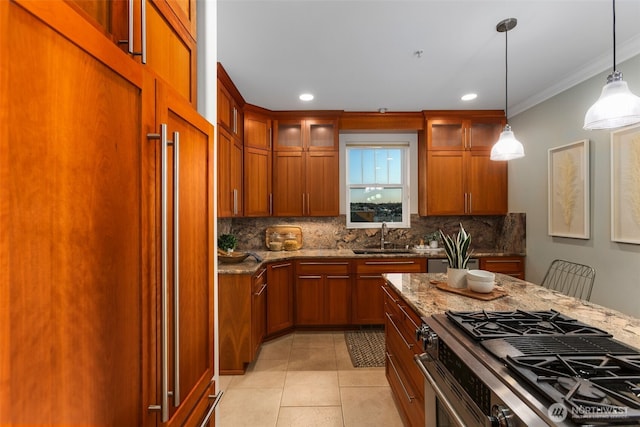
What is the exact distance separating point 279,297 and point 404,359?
1751 millimetres

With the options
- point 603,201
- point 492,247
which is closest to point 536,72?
point 603,201

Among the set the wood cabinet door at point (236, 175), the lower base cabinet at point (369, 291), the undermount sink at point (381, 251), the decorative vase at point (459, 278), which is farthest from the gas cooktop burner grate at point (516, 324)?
the wood cabinet door at point (236, 175)

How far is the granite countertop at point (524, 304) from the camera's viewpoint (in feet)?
4.02

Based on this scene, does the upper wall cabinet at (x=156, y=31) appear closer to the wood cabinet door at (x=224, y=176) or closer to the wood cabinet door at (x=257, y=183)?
the wood cabinet door at (x=224, y=176)

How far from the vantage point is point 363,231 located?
410 centimetres

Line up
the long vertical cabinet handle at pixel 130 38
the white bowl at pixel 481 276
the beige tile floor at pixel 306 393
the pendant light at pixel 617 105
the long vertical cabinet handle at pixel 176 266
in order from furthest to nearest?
the beige tile floor at pixel 306 393, the white bowl at pixel 481 276, the pendant light at pixel 617 105, the long vertical cabinet handle at pixel 176 266, the long vertical cabinet handle at pixel 130 38

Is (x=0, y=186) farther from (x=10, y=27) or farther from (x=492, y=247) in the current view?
(x=492, y=247)

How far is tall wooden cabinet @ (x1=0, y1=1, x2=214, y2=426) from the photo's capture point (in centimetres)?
47

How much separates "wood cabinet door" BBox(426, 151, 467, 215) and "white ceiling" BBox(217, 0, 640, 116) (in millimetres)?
779

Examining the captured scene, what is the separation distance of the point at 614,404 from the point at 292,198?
3310 mm

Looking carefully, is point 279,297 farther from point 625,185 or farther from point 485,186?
point 625,185

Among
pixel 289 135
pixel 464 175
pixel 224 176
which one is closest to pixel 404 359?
pixel 224 176

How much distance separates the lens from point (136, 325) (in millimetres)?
769

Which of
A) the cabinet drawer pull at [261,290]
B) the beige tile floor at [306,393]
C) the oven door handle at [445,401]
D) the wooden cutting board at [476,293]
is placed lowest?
the beige tile floor at [306,393]
